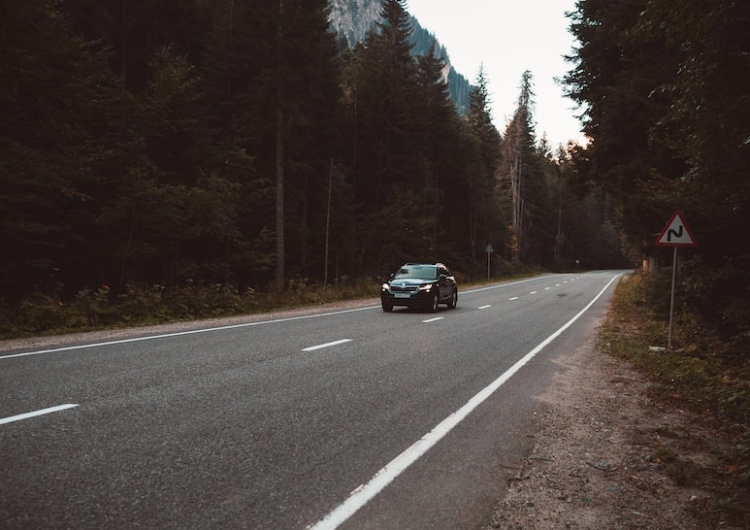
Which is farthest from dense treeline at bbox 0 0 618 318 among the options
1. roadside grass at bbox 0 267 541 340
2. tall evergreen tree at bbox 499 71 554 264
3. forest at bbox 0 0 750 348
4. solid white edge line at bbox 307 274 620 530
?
tall evergreen tree at bbox 499 71 554 264

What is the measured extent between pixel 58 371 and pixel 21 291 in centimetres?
1406

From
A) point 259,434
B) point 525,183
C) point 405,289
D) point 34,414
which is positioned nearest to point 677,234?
point 405,289

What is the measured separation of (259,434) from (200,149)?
2119cm

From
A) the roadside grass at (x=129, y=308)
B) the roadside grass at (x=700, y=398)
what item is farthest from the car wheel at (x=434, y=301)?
the roadside grass at (x=700, y=398)

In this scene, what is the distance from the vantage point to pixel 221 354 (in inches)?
347

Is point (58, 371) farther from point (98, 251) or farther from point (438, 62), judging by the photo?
point (438, 62)

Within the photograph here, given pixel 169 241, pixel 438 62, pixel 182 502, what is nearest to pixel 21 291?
pixel 169 241

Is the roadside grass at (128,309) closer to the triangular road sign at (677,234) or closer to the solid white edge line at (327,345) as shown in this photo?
the solid white edge line at (327,345)

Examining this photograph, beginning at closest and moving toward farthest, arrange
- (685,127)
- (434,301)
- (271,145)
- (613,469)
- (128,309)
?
1. (613,469)
2. (685,127)
3. (128,309)
4. (434,301)
5. (271,145)

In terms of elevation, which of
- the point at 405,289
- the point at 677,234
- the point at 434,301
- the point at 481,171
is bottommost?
the point at 434,301

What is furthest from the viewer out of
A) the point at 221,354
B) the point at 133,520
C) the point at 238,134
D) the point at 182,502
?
the point at 238,134

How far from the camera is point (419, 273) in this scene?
18906 millimetres

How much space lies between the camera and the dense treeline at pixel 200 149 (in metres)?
16.1

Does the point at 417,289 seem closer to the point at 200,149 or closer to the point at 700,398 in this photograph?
the point at 700,398
